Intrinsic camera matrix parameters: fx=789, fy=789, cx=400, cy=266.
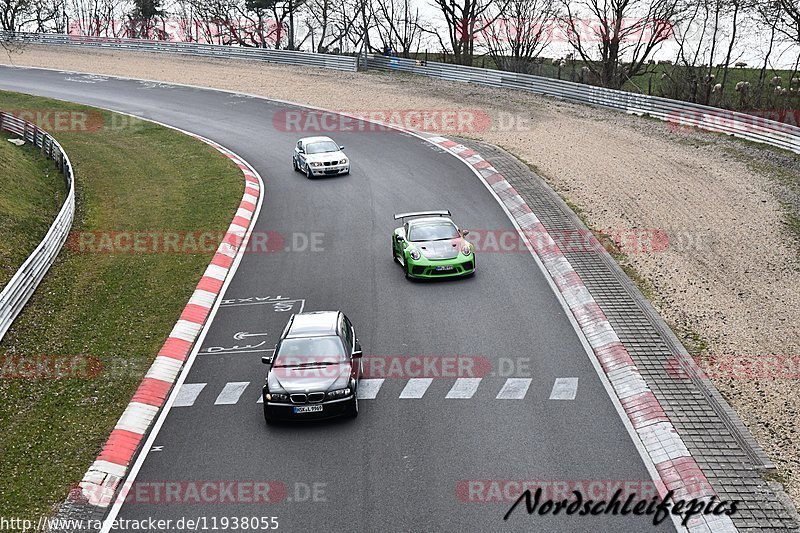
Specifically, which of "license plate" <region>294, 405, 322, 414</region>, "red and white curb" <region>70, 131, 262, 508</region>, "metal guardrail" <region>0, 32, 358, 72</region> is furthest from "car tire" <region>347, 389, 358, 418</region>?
"metal guardrail" <region>0, 32, 358, 72</region>

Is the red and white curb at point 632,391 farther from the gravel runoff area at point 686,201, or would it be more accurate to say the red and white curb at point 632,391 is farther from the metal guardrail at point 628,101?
the metal guardrail at point 628,101

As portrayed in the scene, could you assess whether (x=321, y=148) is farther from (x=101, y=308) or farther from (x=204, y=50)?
(x=204, y=50)

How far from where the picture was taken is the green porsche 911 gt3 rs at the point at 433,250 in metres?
19.1

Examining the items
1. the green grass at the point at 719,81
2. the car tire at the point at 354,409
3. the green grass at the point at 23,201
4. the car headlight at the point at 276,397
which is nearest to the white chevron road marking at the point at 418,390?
the car tire at the point at 354,409

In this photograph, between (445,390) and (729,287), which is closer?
(445,390)

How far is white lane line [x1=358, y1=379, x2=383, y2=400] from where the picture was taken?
14258mm

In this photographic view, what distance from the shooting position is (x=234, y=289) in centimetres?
1917

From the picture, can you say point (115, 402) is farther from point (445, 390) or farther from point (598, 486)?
point (598, 486)

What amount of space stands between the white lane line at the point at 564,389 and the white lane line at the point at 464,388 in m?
1.39

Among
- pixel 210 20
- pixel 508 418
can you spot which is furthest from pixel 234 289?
pixel 210 20

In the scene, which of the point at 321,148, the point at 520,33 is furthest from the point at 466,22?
the point at 321,148

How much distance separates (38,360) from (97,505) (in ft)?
17.1

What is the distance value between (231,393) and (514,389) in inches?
205

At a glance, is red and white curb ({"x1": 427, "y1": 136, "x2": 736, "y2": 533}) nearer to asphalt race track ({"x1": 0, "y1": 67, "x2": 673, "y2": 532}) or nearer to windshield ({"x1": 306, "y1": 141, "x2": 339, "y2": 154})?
asphalt race track ({"x1": 0, "y1": 67, "x2": 673, "y2": 532})
